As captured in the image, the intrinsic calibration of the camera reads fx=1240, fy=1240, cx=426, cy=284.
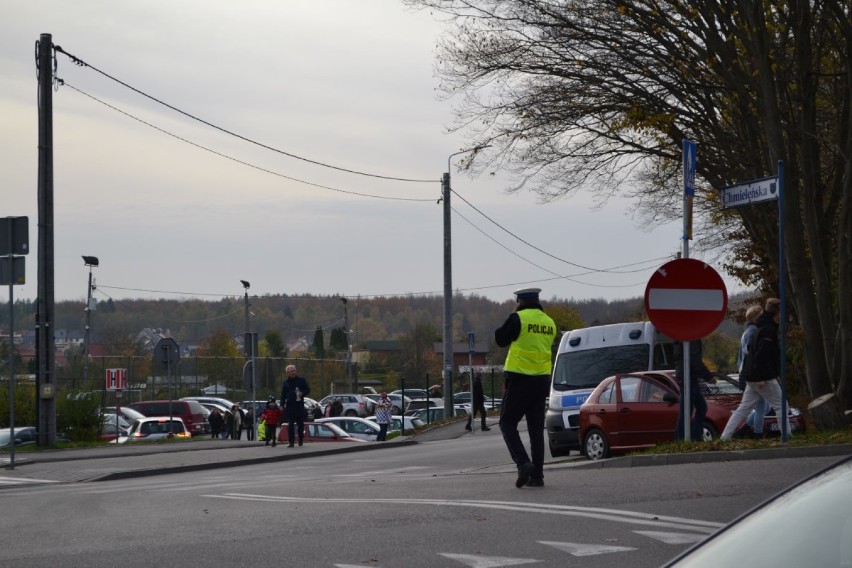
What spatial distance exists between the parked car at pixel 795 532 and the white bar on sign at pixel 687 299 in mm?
11053

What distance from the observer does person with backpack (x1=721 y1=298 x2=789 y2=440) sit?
15.2 m

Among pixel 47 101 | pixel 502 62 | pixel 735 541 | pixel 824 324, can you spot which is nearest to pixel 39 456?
pixel 47 101

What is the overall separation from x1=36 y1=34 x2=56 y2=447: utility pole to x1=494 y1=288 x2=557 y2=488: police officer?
15403mm

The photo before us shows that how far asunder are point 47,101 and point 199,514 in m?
17.2

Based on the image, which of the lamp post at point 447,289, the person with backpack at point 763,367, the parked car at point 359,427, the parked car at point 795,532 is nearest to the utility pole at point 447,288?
the lamp post at point 447,289

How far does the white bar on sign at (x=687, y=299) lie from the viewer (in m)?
14.2

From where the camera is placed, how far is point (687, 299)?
47.0ft

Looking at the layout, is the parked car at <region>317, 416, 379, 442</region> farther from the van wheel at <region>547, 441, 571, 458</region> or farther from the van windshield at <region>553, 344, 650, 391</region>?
the van wheel at <region>547, 441, 571, 458</region>

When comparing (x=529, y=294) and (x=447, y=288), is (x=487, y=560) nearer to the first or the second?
(x=529, y=294)

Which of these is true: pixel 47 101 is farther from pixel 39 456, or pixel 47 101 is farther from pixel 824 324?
pixel 824 324

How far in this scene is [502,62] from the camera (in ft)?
66.2

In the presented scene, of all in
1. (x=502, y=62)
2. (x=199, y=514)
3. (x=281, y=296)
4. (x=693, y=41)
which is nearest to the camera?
(x=199, y=514)

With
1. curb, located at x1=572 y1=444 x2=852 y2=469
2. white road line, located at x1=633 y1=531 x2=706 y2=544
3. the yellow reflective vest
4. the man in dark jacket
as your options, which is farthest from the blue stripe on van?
white road line, located at x1=633 y1=531 x2=706 y2=544

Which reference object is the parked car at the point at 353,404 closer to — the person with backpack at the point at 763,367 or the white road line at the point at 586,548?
the person with backpack at the point at 763,367
